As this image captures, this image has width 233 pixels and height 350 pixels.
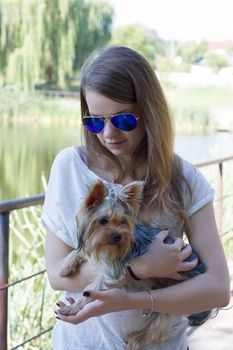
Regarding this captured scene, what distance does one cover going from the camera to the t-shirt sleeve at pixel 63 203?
1399mm

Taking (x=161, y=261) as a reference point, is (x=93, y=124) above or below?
above

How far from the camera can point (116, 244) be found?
1287 millimetres

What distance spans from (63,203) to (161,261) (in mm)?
259

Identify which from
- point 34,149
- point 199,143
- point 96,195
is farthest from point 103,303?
point 34,149

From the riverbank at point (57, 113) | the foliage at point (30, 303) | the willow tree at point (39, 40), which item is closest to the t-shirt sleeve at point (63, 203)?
the foliage at point (30, 303)

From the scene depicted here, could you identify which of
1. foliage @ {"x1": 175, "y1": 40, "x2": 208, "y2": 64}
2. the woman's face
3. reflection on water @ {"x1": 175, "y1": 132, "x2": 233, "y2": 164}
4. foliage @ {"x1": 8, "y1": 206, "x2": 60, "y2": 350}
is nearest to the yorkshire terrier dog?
the woman's face

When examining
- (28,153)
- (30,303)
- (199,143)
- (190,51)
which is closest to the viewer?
(30,303)

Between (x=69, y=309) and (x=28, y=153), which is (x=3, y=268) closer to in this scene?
(x=69, y=309)

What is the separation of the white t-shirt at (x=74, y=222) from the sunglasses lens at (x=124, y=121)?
5.4 inches

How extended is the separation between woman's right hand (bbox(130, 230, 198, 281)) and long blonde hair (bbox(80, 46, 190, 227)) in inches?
3.2

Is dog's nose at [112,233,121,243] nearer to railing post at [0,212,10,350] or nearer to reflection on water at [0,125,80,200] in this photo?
railing post at [0,212,10,350]

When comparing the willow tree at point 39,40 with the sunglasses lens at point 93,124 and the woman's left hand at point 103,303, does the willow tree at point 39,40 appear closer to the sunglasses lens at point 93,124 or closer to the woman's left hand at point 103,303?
the sunglasses lens at point 93,124

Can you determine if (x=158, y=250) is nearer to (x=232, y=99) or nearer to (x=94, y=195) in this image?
(x=94, y=195)

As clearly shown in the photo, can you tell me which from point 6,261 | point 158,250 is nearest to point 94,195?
point 158,250
